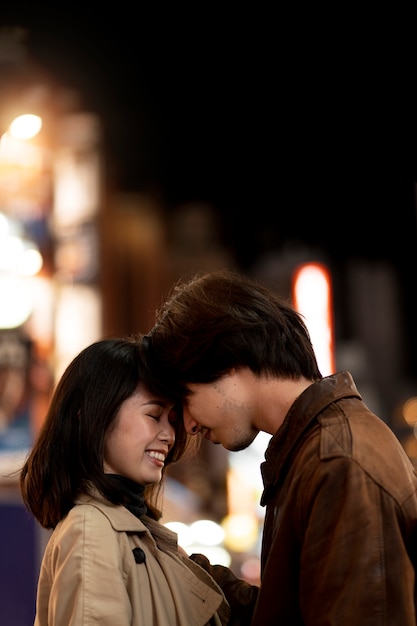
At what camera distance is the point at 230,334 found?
2.81 meters

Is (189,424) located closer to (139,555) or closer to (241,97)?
(139,555)

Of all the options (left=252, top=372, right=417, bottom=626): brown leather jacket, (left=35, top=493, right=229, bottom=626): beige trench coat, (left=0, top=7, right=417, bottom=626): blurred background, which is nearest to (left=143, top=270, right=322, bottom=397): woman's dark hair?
(left=252, top=372, right=417, bottom=626): brown leather jacket

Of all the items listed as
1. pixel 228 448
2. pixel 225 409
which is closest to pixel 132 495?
pixel 228 448

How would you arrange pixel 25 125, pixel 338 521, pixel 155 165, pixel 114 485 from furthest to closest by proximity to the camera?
pixel 155 165
pixel 25 125
pixel 114 485
pixel 338 521

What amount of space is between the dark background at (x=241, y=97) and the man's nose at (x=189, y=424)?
461cm

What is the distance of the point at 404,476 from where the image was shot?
99.4 inches

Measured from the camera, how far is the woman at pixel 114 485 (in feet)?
9.40

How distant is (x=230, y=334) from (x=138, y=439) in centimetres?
54

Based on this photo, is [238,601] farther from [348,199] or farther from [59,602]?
[348,199]

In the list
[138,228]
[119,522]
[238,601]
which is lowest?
[238,601]

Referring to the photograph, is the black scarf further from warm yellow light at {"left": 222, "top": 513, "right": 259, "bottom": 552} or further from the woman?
warm yellow light at {"left": 222, "top": 513, "right": 259, "bottom": 552}

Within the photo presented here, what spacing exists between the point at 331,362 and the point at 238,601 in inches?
431

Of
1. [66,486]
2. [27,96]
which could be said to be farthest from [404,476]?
[27,96]

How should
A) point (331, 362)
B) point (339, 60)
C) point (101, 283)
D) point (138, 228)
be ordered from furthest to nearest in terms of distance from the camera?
point (331, 362) → point (138, 228) → point (101, 283) → point (339, 60)
